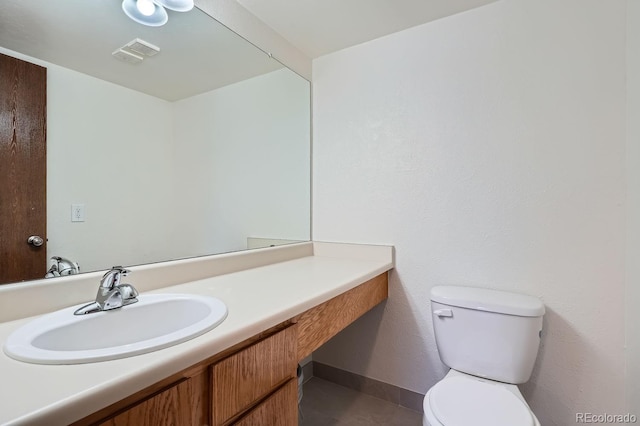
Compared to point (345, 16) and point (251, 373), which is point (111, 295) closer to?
point (251, 373)

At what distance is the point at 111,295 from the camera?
90 centimetres

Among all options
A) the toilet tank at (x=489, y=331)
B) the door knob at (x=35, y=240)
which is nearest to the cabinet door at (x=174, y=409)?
the door knob at (x=35, y=240)

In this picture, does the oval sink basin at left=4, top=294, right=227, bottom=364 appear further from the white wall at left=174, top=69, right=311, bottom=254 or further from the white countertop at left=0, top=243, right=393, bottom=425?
the white wall at left=174, top=69, right=311, bottom=254

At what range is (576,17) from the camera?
1312 mm

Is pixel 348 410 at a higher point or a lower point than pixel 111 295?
lower

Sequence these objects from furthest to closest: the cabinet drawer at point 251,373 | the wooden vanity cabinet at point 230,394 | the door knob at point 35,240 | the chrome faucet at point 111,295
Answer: the door knob at point 35,240, the chrome faucet at point 111,295, the cabinet drawer at point 251,373, the wooden vanity cabinet at point 230,394

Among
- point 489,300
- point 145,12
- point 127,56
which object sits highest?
point 145,12

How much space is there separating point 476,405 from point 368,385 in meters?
0.89

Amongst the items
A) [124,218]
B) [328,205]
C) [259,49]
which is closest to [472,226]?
[328,205]

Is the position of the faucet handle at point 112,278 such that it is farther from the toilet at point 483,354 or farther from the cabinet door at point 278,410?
the toilet at point 483,354

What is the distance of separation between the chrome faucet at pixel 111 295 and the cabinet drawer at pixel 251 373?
17.0 inches

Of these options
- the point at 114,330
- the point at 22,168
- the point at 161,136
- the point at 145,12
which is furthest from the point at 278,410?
the point at 145,12

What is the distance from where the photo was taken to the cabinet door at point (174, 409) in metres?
0.55

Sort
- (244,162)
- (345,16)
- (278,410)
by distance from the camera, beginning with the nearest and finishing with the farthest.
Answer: (278,410) < (345,16) < (244,162)
